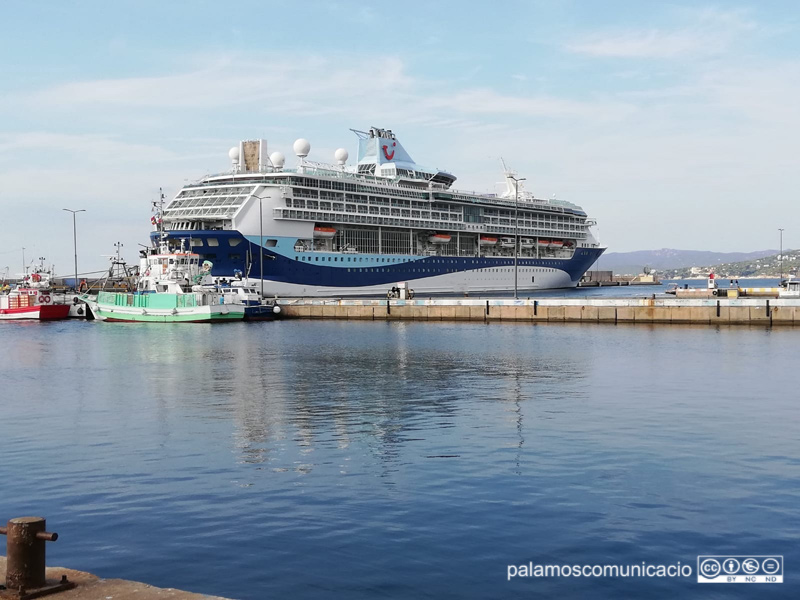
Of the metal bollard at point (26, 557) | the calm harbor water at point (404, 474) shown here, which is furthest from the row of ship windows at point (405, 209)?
the metal bollard at point (26, 557)

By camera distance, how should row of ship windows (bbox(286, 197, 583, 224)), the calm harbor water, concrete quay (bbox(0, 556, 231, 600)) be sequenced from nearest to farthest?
concrete quay (bbox(0, 556, 231, 600))
the calm harbor water
row of ship windows (bbox(286, 197, 583, 224))

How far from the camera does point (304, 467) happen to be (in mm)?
17750

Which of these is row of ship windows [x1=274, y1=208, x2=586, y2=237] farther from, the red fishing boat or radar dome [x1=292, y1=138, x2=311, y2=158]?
the red fishing boat

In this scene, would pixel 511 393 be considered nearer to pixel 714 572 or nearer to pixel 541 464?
pixel 541 464

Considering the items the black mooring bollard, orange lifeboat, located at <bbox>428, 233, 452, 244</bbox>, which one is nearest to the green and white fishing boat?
orange lifeboat, located at <bbox>428, 233, 452, 244</bbox>

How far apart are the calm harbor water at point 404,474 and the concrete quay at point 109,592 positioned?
2.23m

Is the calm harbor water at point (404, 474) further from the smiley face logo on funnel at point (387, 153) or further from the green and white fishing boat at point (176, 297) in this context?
the smiley face logo on funnel at point (387, 153)

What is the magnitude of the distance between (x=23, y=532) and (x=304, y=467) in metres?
9.17

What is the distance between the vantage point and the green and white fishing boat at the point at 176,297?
70.1 m

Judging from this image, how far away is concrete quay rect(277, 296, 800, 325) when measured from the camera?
207ft

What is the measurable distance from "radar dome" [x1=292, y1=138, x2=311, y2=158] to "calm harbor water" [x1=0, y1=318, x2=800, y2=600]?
67.3 meters

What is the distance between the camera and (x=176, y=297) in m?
71.1

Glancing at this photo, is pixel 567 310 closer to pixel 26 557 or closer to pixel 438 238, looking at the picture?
pixel 438 238

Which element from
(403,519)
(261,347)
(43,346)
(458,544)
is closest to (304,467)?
(403,519)
